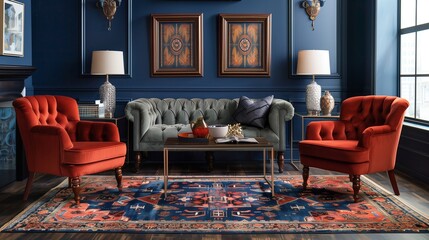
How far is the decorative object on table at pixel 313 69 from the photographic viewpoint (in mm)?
5691

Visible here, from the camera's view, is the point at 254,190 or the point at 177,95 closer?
the point at 254,190

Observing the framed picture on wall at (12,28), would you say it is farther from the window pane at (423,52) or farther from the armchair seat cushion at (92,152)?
the window pane at (423,52)

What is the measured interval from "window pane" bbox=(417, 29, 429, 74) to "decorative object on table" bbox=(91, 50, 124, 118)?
126 inches

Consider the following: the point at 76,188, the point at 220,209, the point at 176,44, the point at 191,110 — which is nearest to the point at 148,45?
the point at 176,44

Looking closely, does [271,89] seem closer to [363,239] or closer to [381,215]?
[381,215]

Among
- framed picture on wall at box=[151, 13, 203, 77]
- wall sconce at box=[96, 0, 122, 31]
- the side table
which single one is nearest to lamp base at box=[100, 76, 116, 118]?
framed picture on wall at box=[151, 13, 203, 77]

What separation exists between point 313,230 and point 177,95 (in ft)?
10.5

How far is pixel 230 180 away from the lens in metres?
4.94

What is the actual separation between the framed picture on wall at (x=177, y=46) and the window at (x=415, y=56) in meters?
2.31

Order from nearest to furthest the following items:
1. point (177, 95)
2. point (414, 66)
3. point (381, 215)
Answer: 1. point (381, 215)
2. point (414, 66)
3. point (177, 95)

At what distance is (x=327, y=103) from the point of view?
5.71 meters

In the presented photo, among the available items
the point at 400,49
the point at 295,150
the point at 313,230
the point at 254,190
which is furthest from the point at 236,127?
the point at 400,49

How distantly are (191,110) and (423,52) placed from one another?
8.49ft

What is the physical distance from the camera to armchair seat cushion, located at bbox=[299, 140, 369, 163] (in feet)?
13.2
